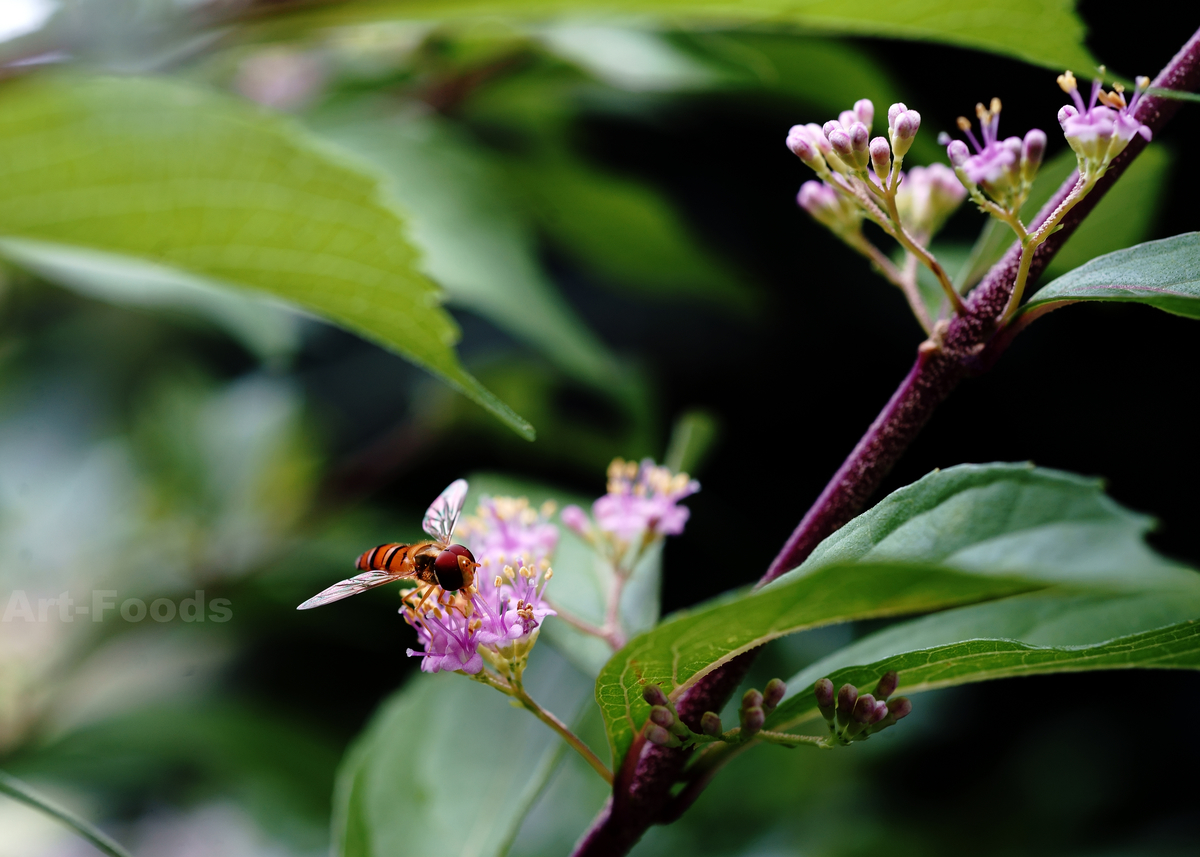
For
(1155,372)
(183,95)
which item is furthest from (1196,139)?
(183,95)

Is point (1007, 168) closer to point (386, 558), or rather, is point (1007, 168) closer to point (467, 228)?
point (386, 558)

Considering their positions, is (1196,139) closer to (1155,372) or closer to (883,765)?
(1155,372)

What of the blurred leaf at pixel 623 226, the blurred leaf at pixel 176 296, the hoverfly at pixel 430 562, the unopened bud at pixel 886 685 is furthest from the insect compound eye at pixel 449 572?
the blurred leaf at pixel 623 226

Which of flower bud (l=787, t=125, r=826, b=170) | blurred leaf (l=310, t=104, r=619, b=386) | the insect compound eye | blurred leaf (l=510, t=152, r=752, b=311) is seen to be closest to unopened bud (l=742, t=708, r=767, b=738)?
the insect compound eye

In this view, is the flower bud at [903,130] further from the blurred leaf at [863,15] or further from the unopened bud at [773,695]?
the unopened bud at [773,695]

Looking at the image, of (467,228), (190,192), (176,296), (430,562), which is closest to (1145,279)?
(430,562)

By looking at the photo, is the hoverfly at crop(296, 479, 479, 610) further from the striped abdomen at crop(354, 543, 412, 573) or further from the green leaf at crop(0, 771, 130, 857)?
Answer: the green leaf at crop(0, 771, 130, 857)
